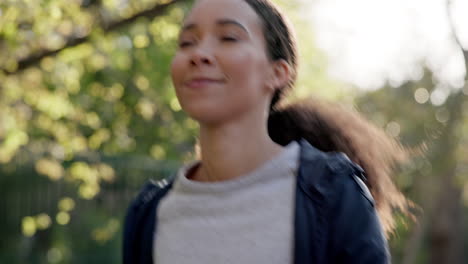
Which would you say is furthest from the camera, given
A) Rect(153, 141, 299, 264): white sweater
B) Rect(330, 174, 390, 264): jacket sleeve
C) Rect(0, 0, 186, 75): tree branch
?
Rect(0, 0, 186, 75): tree branch

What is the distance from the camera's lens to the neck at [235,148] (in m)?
2.43

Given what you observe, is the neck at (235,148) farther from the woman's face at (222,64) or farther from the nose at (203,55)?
the nose at (203,55)

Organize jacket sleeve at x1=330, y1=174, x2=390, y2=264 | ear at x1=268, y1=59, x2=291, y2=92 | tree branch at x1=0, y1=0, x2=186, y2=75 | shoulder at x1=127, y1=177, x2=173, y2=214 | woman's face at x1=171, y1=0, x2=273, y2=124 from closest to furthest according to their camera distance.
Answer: jacket sleeve at x1=330, y1=174, x2=390, y2=264, woman's face at x1=171, y1=0, x2=273, y2=124, ear at x1=268, y1=59, x2=291, y2=92, shoulder at x1=127, y1=177, x2=173, y2=214, tree branch at x1=0, y1=0, x2=186, y2=75

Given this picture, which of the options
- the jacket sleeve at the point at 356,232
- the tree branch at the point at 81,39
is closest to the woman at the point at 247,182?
the jacket sleeve at the point at 356,232

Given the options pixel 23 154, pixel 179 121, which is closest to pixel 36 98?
pixel 179 121

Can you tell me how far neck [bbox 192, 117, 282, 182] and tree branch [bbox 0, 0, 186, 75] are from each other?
13.4ft

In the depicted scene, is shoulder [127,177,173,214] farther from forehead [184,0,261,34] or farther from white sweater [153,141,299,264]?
forehead [184,0,261,34]

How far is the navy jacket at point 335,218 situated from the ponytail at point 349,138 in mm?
369

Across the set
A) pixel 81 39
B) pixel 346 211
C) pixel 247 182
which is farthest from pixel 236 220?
pixel 81 39

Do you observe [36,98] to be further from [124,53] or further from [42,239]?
[42,239]

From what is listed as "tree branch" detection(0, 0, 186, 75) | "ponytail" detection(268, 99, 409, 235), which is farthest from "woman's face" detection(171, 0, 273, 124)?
"tree branch" detection(0, 0, 186, 75)

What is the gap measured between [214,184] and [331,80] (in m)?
9.78

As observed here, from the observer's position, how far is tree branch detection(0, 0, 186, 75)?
6.54m

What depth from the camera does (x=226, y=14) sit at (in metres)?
2.46
